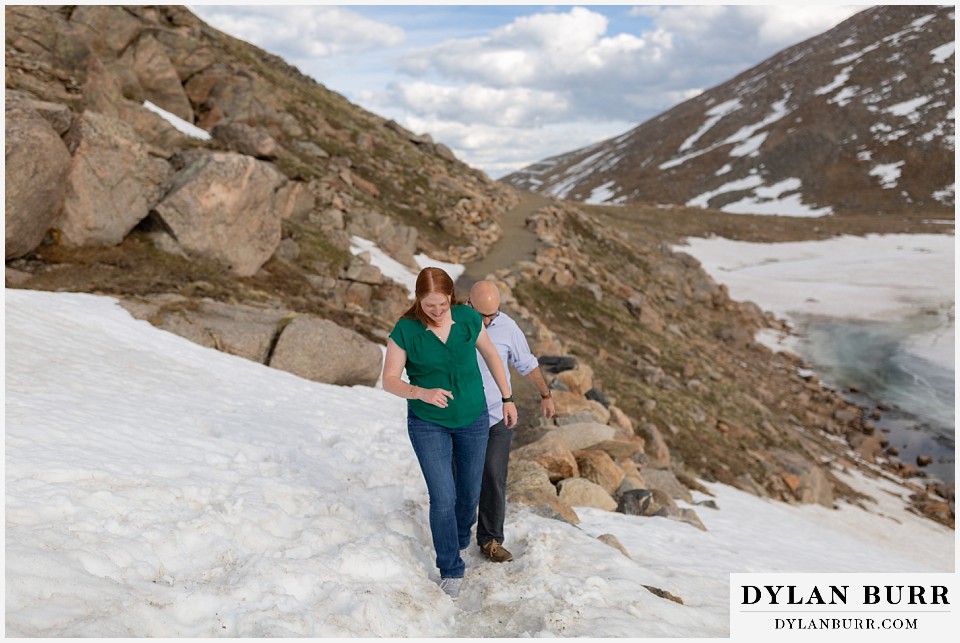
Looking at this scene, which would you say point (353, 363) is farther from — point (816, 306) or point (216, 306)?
point (816, 306)

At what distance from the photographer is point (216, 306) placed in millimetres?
12461

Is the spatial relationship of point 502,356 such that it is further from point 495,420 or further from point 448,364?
point 448,364

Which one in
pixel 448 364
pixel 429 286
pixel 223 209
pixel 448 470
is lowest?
pixel 448 470

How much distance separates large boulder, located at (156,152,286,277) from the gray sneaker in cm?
1173

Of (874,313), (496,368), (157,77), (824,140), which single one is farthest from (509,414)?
(824,140)

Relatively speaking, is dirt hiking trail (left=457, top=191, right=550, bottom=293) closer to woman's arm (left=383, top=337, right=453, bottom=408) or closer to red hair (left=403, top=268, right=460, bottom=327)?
red hair (left=403, top=268, right=460, bottom=327)

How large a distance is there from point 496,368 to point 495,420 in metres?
0.53

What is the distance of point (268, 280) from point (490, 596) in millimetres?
12790

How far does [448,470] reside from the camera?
5.25m

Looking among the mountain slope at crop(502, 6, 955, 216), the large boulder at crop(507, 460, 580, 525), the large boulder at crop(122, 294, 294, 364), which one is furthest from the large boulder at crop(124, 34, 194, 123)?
the mountain slope at crop(502, 6, 955, 216)

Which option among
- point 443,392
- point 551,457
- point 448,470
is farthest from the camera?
point 551,457

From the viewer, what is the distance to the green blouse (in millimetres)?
4988

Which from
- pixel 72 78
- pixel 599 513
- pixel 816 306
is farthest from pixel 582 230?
pixel 599 513

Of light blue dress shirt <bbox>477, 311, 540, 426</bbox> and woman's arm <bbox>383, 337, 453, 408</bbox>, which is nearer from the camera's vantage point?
woman's arm <bbox>383, 337, 453, 408</bbox>
